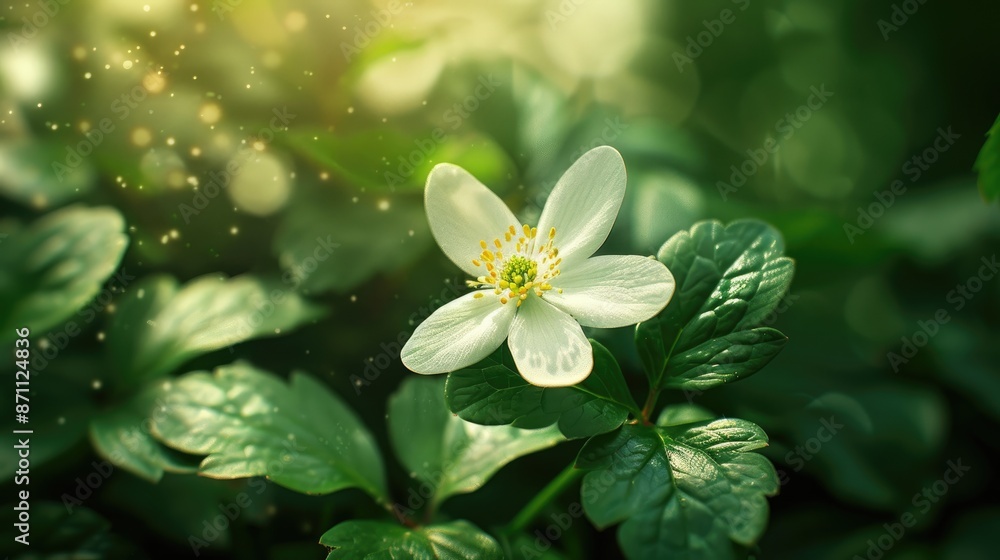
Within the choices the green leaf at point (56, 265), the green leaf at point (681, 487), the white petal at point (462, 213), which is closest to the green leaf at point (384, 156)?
the green leaf at point (56, 265)

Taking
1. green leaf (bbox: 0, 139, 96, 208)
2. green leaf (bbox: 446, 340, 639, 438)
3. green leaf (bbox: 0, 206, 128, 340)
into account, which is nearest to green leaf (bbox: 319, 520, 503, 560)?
green leaf (bbox: 446, 340, 639, 438)

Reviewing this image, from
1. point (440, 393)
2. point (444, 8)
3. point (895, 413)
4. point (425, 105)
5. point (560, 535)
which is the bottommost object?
point (560, 535)

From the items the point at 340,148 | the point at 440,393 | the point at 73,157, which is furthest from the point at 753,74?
the point at 73,157

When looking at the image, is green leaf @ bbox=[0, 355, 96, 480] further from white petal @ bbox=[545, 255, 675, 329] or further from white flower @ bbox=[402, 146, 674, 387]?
white petal @ bbox=[545, 255, 675, 329]

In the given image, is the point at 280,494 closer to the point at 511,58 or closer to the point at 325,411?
the point at 325,411

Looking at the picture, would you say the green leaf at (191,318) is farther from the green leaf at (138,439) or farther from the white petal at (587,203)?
the white petal at (587,203)

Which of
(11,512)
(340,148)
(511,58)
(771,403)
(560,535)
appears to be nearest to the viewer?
(11,512)
